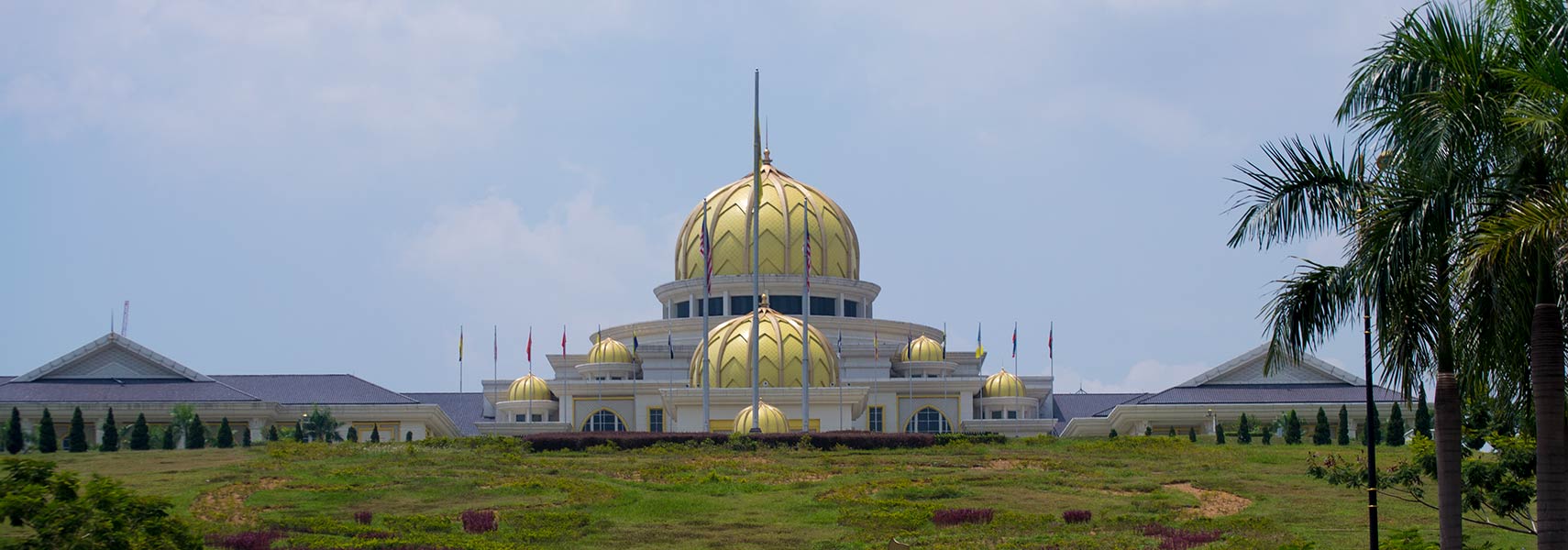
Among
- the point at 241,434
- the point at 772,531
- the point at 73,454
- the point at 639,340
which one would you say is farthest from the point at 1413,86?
the point at 639,340

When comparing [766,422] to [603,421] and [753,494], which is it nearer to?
[603,421]

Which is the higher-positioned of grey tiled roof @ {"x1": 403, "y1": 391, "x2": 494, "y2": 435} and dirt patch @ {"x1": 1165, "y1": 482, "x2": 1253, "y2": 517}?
grey tiled roof @ {"x1": 403, "y1": 391, "x2": 494, "y2": 435}

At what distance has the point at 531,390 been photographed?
230 feet

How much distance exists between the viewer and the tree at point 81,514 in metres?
22.3

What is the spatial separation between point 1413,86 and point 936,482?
19.6 m

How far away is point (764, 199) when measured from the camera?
71500 mm

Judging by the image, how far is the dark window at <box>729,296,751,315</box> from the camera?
233 feet

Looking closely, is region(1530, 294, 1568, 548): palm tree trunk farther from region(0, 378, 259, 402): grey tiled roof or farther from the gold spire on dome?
the gold spire on dome

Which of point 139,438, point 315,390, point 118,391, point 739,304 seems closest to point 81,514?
point 139,438

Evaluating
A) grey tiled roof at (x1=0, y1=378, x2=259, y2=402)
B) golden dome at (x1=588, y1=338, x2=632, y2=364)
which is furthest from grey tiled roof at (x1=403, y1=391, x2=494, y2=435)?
grey tiled roof at (x1=0, y1=378, x2=259, y2=402)

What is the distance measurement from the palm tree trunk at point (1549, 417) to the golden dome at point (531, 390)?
54757 millimetres

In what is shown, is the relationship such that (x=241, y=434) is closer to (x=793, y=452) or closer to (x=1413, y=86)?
(x=793, y=452)

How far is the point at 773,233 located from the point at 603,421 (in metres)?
10.5

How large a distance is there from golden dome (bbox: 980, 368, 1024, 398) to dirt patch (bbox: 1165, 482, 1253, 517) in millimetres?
32125
